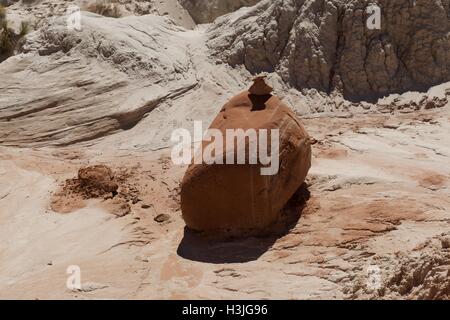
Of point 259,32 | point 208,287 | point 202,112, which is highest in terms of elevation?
point 259,32

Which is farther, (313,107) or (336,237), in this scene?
(313,107)

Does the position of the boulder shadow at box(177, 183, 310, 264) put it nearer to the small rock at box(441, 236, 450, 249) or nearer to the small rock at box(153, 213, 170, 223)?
the small rock at box(153, 213, 170, 223)

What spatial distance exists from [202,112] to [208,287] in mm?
4504

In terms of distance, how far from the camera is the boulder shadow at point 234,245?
559 centimetres

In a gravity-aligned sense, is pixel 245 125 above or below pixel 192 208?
above

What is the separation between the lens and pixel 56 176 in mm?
7844

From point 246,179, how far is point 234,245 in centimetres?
64

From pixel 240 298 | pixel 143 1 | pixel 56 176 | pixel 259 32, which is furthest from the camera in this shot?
pixel 143 1

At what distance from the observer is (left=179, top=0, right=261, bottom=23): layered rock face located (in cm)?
1620

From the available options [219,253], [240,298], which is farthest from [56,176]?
[240,298]

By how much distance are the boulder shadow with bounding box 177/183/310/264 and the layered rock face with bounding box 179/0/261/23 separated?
11.0 metres

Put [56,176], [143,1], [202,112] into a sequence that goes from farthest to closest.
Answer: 1. [143,1]
2. [202,112]
3. [56,176]

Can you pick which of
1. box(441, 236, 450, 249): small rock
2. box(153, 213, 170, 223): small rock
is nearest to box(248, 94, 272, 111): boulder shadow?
box(153, 213, 170, 223): small rock

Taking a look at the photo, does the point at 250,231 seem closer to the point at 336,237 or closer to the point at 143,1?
the point at 336,237
